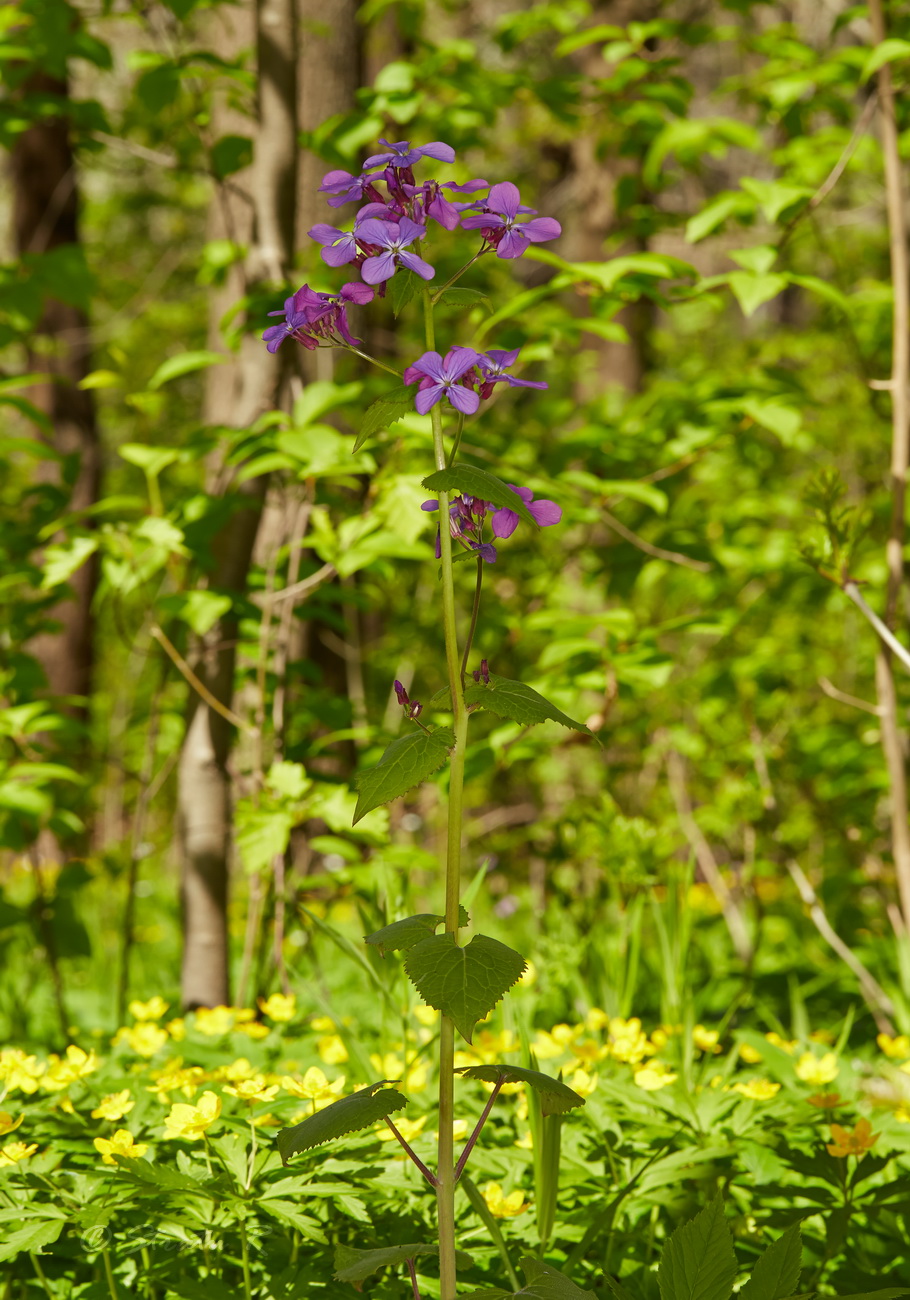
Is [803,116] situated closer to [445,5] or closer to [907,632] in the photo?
[907,632]

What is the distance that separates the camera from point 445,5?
12.6 ft

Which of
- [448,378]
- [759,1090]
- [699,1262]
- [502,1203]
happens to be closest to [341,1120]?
[699,1262]

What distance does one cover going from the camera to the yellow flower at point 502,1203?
1.30 m

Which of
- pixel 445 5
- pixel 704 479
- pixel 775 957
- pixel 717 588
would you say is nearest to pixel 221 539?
pixel 717 588

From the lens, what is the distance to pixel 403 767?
35.9 inches

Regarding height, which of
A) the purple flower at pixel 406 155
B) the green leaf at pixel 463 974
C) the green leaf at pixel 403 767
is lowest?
the green leaf at pixel 463 974

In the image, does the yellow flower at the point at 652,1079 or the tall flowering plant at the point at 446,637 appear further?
the yellow flower at the point at 652,1079

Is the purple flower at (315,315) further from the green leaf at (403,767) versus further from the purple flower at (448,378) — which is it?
the green leaf at (403,767)

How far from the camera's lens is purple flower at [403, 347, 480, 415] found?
922 millimetres

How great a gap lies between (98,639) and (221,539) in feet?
16.8

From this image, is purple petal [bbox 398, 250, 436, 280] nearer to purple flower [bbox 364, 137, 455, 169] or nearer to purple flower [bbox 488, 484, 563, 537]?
purple flower [bbox 364, 137, 455, 169]

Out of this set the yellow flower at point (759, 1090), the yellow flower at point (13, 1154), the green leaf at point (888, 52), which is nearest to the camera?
the yellow flower at point (13, 1154)

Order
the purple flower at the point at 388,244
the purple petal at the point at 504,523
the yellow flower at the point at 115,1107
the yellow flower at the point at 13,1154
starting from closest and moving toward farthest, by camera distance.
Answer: the purple flower at the point at 388,244 → the purple petal at the point at 504,523 → the yellow flower at the point at 13,1154 → the yellow flower at the point at 115,1107

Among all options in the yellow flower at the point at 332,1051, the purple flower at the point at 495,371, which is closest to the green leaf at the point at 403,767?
the purple flower at the point at 495,371
